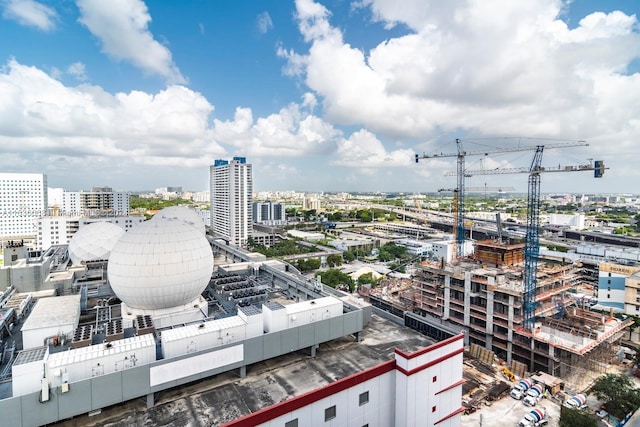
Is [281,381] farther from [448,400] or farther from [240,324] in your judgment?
[448,400]

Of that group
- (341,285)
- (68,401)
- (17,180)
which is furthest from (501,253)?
(17,180)

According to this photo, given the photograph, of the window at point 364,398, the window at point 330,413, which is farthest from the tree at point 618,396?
the window at point 330,413

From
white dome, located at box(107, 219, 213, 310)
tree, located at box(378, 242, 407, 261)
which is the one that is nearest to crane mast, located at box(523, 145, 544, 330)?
white dome, located at box(107, 219, 213, 310)

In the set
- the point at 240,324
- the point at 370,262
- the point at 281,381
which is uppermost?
the point at 240,324

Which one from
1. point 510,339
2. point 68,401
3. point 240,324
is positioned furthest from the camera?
point 510,339

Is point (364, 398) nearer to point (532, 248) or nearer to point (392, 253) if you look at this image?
point (532, 248)

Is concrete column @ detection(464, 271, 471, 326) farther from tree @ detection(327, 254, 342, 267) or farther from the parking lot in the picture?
tree @ detection(327, 254, 342, 267)
